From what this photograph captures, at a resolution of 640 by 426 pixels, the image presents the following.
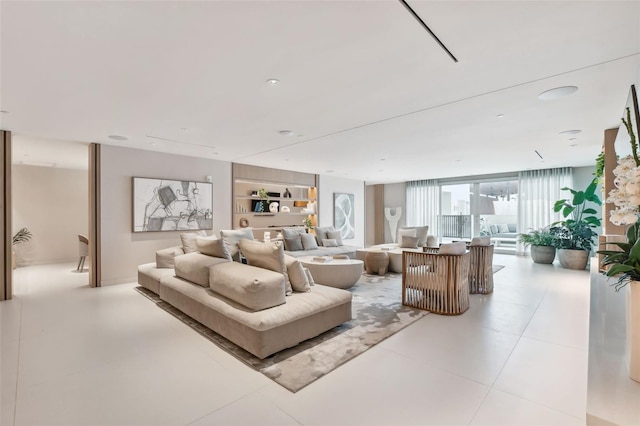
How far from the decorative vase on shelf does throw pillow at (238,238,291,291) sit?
7.99ft

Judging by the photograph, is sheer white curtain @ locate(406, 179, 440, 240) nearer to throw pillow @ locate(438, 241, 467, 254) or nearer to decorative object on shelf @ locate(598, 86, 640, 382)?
throw pillow @ locate(438, 241, 467, 254)

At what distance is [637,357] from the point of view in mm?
1295

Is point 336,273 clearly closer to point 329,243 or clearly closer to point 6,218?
point 329,243

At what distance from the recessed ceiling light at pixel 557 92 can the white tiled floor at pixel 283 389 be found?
2.50 metres

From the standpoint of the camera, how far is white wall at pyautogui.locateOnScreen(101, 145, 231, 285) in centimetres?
526

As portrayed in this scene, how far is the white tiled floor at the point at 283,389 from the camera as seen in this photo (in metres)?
1.86

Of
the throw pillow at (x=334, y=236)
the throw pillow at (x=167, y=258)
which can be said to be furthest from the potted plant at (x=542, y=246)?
the throw pillow at (x=167, y=258)

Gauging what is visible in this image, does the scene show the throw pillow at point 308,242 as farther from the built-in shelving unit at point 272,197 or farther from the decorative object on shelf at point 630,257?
the decorative object on shelf at point 630,257

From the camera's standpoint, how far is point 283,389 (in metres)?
2.13

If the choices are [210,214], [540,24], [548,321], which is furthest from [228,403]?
[210,214]

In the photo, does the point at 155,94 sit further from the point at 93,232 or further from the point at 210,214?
the point at 210,214

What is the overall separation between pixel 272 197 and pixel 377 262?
3.56m

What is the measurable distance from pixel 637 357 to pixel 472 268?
3505 mm

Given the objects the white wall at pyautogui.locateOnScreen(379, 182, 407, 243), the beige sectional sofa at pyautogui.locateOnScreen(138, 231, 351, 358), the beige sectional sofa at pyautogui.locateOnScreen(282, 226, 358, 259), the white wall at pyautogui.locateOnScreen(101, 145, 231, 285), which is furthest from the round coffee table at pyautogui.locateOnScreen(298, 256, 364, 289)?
the white wall at pyautogui.locateOnScreen(379, 182, 407, 243)
